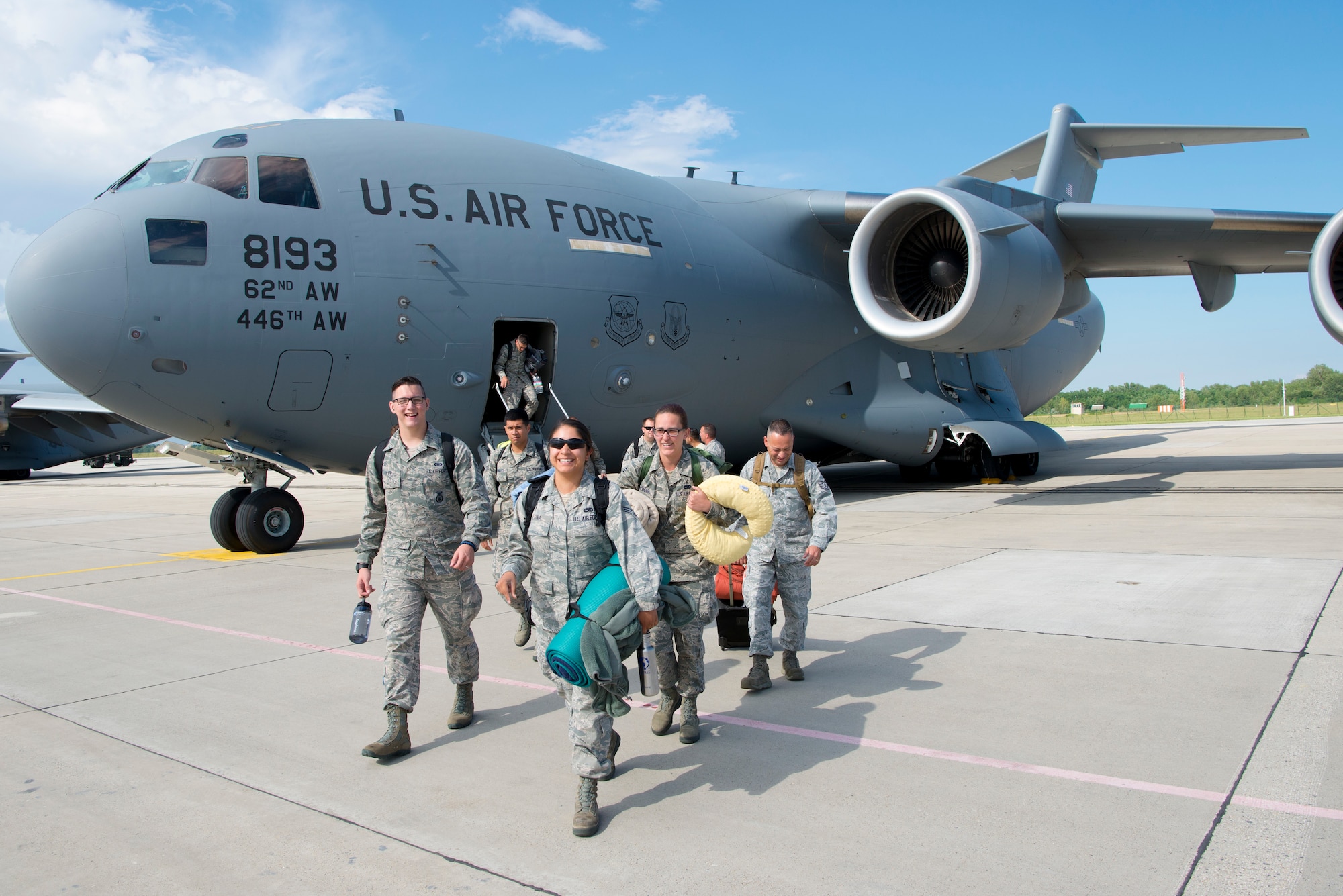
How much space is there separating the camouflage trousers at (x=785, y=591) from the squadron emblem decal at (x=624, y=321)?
19.6 ft

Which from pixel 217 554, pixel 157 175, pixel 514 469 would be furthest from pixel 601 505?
pixel 217 554

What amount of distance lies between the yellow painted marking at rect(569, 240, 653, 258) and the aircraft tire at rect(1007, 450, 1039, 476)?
959cm

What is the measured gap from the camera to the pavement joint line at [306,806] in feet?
9.50

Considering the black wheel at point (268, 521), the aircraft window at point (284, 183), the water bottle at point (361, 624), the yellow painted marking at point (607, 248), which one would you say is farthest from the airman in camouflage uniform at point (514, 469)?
the black wheel at point (268, 521)

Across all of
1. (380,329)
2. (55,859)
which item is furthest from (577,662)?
(380,329)

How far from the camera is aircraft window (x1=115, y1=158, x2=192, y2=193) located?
863 centimetres

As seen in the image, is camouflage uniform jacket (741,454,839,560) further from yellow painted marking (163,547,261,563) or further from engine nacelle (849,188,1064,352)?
yellow painted marking (163,547,261,563)

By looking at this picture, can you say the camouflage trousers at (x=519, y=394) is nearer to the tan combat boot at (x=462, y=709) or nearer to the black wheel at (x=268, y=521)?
the black wheel at (x=268, y=521)

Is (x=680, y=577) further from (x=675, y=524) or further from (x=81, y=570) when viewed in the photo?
(x=81, y=570)

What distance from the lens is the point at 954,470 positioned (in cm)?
1711

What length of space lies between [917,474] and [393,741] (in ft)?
49.9

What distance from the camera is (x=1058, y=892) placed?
8.71 ft

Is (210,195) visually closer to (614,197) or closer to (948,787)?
(614,197)

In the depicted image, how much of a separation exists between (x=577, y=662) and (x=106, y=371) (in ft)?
22.6
